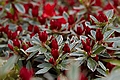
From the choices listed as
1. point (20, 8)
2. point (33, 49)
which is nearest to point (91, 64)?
point (33, 49)

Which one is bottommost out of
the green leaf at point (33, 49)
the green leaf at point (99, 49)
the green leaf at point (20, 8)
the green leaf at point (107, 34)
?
the green leaf at point (99, 49)

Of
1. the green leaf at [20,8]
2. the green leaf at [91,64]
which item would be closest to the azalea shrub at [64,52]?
the green leaf at [91,64]

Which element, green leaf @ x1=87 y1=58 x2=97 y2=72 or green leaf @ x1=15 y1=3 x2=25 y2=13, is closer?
green leaf @ x1=87 y1=58 x2=97 y2=72

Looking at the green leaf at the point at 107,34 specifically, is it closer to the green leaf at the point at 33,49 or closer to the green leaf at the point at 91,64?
the green leaf at the point at 91,64

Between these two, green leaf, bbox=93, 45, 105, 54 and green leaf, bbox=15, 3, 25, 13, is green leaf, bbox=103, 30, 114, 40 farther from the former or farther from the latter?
green leaf, bbox=15, 3, 25, 13

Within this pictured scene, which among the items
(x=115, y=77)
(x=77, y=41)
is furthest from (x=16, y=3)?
(x=115, y=77)

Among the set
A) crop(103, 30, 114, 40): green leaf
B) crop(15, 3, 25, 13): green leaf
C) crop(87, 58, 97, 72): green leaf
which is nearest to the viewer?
crop(87, 58, 97, 72): green leaf

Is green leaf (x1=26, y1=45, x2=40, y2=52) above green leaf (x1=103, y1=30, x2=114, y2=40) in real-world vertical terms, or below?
below

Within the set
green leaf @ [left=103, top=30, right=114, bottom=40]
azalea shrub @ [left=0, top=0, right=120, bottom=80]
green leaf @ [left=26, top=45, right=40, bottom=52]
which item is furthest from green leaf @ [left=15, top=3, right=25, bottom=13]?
green leaf @ [left=103, top=30, right=114, bottom=40]

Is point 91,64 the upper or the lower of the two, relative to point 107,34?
lower

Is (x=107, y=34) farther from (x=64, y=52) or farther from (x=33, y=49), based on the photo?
(x=33, y=49)

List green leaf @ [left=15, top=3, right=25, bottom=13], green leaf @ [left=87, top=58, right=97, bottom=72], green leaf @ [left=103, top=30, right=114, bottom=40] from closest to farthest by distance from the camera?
green leaf @ [left=87, top=58, right=97, bottom=72] < green leaf @ [left=103, top=30, right=114, bottom=40] < green leaf @ [left=15, top=3, right=25, bottom=13]

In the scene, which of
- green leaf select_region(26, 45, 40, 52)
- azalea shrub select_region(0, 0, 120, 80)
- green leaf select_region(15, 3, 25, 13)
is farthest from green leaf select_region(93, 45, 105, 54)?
green leaf select_region(15, 3, 25, 13)

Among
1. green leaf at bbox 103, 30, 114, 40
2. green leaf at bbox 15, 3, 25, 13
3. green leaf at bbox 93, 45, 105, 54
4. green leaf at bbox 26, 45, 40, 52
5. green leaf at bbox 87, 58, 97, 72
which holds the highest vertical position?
green leaf at bbox 15, 3, 25, 13
